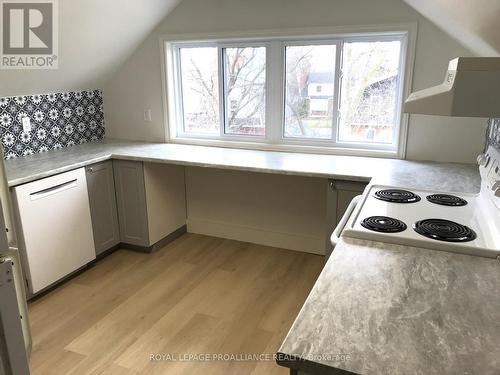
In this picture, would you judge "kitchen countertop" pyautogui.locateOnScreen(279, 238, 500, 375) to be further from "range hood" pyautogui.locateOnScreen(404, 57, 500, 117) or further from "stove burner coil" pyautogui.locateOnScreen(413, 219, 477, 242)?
"range hood" pyautogui.locateOnScreen(404, 57, 500, 117)

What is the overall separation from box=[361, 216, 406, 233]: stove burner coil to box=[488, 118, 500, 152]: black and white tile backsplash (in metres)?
0.79

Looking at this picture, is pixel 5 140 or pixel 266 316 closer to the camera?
pixel 266 316

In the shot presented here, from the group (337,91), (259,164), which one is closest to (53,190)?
(259,164)

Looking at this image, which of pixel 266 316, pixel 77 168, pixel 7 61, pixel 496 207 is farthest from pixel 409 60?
pixel 7 61

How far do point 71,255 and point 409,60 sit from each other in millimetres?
2823

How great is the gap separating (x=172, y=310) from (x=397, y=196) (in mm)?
1621

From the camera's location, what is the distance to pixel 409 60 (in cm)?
283

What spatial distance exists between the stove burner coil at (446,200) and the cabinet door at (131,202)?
2.21 meters

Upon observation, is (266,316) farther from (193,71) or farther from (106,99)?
(106,99)

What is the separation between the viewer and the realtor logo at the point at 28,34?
2389mm

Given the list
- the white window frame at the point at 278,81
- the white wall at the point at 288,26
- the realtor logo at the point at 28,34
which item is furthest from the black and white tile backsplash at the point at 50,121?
the white window frame at the point at 278,81

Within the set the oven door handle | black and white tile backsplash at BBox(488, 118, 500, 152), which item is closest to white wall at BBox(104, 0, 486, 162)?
black and white tile backsplash at BBox(488, 118, 500, 152)

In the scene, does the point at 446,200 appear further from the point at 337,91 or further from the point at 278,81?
the point at 278,81

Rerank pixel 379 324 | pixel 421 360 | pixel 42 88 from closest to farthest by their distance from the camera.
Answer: pixel 421 360, pixel 379 324, pixel 42 88
